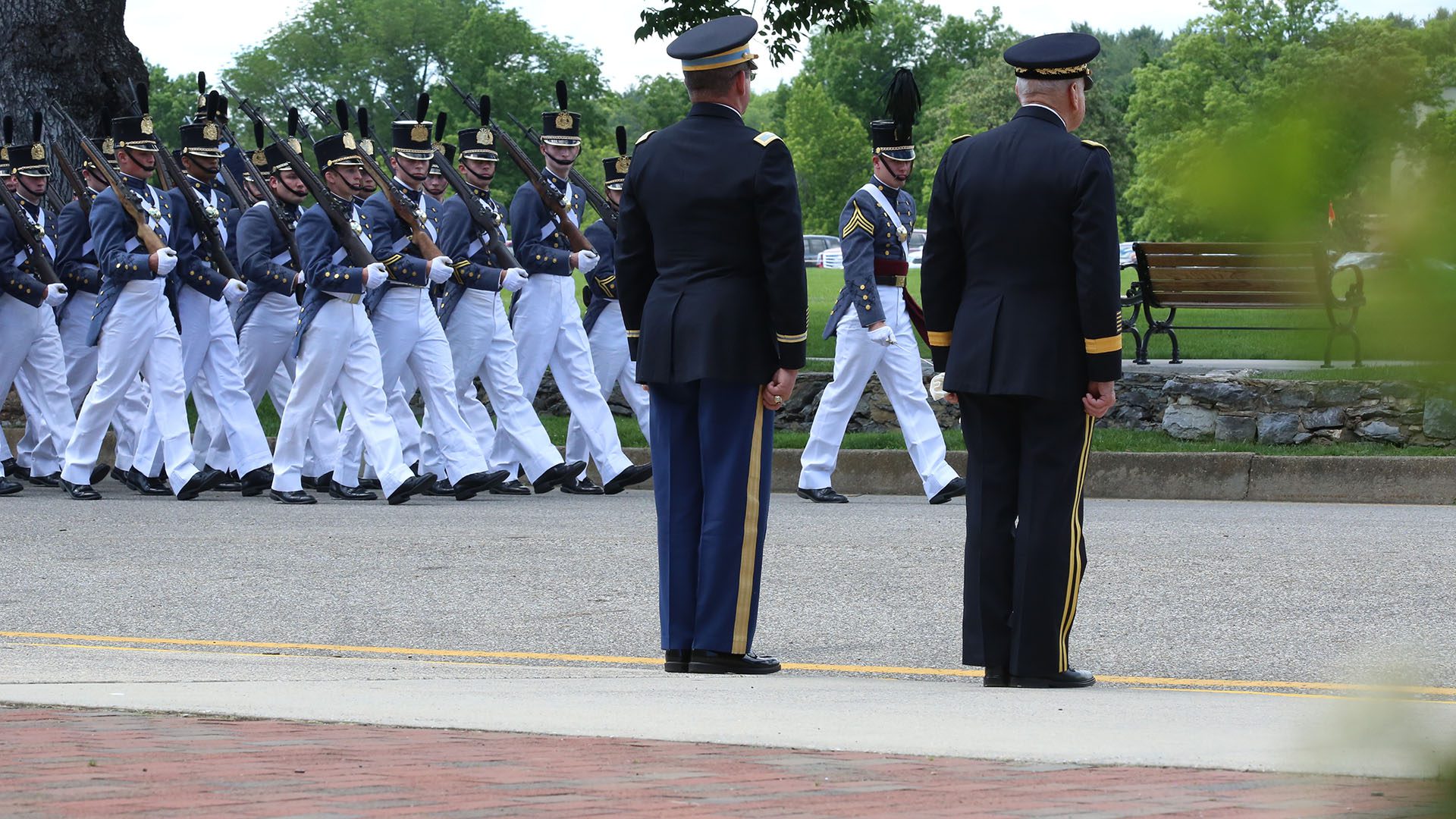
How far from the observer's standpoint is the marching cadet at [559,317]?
1194 centimetres

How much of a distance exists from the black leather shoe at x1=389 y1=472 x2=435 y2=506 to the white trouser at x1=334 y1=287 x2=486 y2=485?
38cm

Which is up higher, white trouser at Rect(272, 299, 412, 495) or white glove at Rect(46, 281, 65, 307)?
white glove at Rect(46, 281, 65, 307)

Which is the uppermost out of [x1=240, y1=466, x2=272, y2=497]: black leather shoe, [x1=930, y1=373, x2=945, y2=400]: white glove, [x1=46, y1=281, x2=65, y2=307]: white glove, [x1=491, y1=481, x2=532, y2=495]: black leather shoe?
[x1=46, y1=281, x2=65, y2=307]: white glove

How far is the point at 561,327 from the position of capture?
1230 centimetres

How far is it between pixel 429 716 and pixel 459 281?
7991 millimetres

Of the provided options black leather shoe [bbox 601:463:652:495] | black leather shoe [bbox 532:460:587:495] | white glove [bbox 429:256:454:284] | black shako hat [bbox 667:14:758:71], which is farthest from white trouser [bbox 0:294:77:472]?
black shako hat [bbox 667:14:758:71]

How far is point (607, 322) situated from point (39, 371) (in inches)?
150

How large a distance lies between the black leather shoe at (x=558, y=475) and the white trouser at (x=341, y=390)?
3.04 ft

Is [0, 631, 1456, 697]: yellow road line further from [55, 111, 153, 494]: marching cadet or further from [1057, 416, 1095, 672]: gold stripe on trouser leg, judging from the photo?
[55, 111, 153, 494]: marching cadet

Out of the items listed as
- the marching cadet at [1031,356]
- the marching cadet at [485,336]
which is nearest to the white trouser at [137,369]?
the marching cadet at [485,336]

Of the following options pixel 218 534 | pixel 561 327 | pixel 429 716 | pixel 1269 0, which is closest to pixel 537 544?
pixel 218 534

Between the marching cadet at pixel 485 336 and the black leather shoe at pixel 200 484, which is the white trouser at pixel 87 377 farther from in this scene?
the marching cadet at pixel 485 336

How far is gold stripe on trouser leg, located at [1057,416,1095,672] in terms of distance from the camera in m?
5.28

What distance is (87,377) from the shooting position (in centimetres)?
1392
